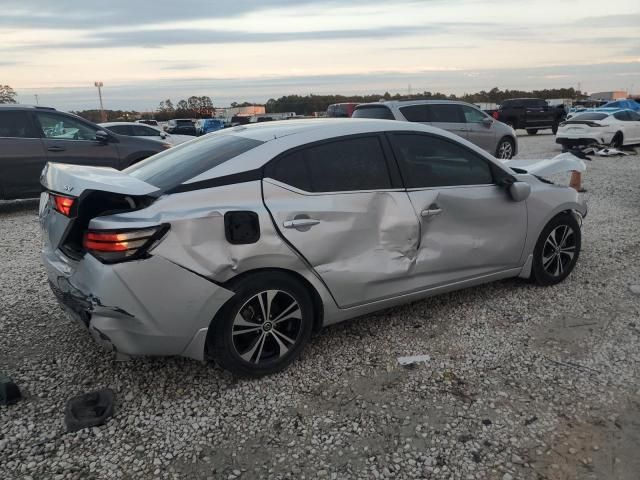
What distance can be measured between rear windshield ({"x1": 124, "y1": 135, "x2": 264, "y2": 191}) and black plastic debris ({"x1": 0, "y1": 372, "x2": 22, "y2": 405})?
4.79 feet

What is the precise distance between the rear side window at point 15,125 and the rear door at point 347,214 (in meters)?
6.82

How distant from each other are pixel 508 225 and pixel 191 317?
2.68m

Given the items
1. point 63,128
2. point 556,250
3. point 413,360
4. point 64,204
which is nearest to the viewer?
point 64,204

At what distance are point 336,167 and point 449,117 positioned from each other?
9710 millimetres

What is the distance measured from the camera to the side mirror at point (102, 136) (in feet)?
29.0

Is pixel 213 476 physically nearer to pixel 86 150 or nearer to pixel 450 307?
pixel 450 307

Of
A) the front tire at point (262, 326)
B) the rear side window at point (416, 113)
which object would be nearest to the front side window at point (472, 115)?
the rear side window at point (416, 113)

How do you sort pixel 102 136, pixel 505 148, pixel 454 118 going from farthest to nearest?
pixel 505 148 → pixel 454 118 → pixel 102 136

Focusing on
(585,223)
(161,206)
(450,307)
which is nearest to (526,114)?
(585,223)

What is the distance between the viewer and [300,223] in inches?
128

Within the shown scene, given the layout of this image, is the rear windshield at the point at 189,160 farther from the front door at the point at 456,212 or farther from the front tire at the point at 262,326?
the front door at the point at 456,212

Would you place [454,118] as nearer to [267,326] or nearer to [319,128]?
[319,128]

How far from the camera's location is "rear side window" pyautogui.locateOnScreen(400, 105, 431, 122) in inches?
457

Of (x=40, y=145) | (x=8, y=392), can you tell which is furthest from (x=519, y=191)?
(x=40, y=145)
